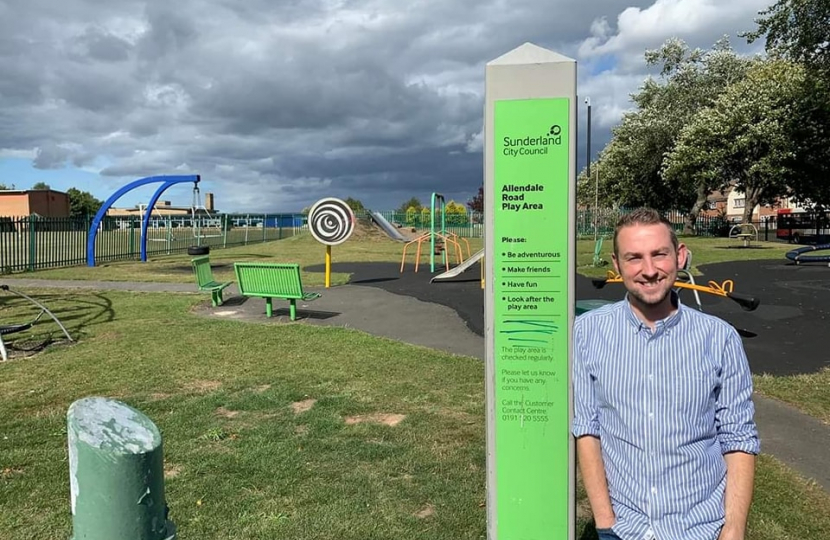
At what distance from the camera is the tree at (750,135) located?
30.4 metres

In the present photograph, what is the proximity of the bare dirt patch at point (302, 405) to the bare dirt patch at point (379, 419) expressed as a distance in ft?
1.51

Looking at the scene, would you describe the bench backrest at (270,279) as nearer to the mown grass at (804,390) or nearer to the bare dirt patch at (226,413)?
the bare dirt patch at (226,413)

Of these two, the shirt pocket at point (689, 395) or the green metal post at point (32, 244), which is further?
the green metal post at point (32, 244)

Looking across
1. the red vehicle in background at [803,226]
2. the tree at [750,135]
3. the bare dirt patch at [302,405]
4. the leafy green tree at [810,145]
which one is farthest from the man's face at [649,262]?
the red vehicle in background at [803,226]

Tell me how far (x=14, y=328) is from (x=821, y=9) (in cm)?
2585

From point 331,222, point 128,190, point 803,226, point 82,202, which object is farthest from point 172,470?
point 82,202

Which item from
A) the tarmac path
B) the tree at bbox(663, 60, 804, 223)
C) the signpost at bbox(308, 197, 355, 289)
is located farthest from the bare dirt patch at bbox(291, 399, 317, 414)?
the tree at bbox(663, 60, 804, 223)

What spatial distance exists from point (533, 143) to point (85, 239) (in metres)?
25.2

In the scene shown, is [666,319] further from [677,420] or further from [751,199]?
[751,199]

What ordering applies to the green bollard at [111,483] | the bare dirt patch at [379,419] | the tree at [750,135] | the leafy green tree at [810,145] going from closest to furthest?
the green bollard at [111,483]
the bare dirt patch at [379,419]
the leafy green tree at [810,145]
the tree at [750,135]

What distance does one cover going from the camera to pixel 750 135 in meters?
30.7

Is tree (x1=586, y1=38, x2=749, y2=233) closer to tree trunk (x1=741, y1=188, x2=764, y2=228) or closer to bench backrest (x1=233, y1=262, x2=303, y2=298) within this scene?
tree trunk (x1=741, y1=188, x2=764, y2=228)

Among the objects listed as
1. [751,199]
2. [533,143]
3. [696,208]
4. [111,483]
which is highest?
[751,199]

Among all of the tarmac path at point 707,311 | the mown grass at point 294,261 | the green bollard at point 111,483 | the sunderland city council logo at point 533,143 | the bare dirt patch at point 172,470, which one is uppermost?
the sunderland city council logo at point 533,143
